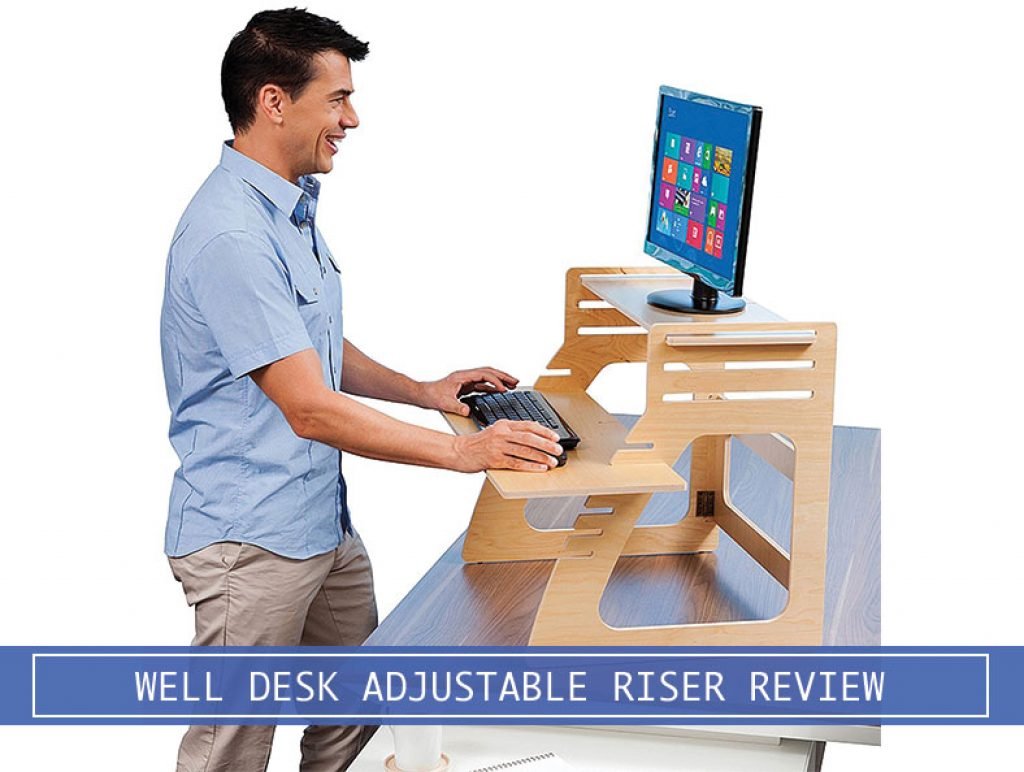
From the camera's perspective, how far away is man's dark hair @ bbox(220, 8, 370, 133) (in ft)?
10.5

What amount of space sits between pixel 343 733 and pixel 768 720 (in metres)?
1.09

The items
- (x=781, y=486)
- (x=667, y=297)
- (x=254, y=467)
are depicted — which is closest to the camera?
(x=254, y=467)

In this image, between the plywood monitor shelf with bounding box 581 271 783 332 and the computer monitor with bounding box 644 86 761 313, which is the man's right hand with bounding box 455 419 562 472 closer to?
the plywood monitor shelf with bounding box 581 271 783 332

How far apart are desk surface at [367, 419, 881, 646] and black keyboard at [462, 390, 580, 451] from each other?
0.37m

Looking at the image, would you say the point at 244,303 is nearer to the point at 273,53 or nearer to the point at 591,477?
the point at 273,53

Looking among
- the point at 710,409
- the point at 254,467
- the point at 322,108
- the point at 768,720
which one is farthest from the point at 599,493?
the point at 322,108

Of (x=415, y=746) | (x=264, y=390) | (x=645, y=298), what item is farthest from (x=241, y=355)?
(x=645, y=298)

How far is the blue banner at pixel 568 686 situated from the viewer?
3.01 m

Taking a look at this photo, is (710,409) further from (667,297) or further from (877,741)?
(877,741)

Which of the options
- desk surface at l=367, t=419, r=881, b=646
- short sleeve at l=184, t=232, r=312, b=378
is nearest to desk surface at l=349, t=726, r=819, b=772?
desk surface at l=367, t=419, r=881, b=646

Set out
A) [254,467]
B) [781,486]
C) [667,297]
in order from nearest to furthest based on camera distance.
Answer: [254,467]
[667,297]
[781,486]

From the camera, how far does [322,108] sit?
3246 mm

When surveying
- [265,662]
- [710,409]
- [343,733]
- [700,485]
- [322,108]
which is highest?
[322,108]

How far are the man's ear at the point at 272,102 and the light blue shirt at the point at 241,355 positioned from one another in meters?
0.10
